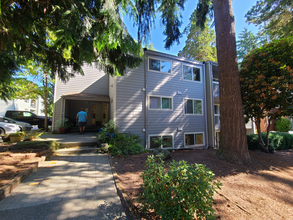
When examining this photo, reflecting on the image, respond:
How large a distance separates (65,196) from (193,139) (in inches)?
356

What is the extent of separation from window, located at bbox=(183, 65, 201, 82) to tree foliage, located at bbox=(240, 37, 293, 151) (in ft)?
12.9

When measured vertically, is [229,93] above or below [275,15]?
below

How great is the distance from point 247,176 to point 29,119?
15.7 meters

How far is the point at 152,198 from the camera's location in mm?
1838

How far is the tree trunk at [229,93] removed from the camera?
16.1ft

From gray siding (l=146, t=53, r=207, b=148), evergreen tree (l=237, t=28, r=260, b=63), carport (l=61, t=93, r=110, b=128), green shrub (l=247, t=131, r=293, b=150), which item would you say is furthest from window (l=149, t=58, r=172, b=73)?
evergreen tree (l=237, t=28, r=260, b=63)

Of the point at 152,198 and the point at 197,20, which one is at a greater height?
the point at 197,20

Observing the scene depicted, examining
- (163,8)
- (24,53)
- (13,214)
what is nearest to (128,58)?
(163,8)

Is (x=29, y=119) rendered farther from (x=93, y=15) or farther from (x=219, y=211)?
(x=219, y=211)

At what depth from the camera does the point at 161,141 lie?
27.4 ft

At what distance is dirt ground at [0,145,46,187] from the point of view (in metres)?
3.10

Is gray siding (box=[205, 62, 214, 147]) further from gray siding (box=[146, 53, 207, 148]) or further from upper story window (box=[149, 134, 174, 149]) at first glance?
upper story window (box=[149, 134, 174, 149])

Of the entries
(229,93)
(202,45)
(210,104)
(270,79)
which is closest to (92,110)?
(210,104)

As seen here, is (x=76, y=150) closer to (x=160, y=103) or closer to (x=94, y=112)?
(x=160, y=103)
